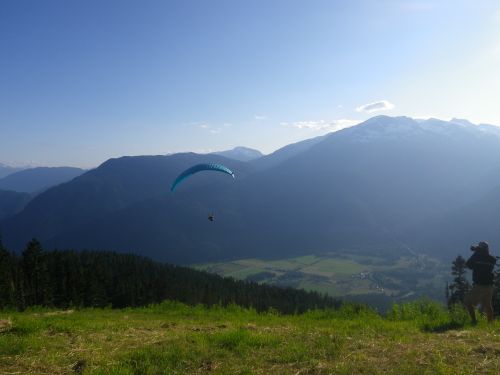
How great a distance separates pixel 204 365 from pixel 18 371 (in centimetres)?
438

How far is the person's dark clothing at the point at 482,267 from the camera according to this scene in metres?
16.7

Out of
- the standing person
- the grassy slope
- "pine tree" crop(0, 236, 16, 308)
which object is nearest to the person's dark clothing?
the standing person

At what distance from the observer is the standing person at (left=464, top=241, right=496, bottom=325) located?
16.6m

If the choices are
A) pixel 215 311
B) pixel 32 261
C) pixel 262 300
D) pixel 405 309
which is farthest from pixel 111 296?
pixel 405 309

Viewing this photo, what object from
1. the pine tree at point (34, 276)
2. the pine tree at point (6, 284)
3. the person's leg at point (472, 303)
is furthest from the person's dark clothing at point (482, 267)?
the pine tree at point (34, 276)

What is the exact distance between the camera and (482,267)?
16797mm

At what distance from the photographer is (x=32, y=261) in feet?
235

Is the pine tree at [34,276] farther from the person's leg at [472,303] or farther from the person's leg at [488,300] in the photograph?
the person's leg at [488,300]

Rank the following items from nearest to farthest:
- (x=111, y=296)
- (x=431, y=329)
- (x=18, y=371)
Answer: (x=18, y=371) < (x=431, y=329) < (x=111, y=296)

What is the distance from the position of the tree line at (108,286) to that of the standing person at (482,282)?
1478 inches

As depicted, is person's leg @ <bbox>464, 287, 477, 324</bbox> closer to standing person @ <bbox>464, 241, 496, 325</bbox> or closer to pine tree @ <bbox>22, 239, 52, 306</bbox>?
standing person @ <bbox>464, 241, 496, 325</bbox>

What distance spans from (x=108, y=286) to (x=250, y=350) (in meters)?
91.3

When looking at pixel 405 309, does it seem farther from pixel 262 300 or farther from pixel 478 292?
pixel 262 300

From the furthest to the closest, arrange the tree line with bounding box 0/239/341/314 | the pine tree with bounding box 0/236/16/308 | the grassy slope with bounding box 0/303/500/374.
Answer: the tree line with bounding box 0/239/341/314
the pine tree with bounding box 0/236/16/308
the grassy slope with bounding box 0/303/500/374
